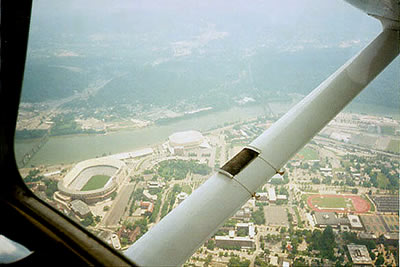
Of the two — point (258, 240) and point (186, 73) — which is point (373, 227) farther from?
point (186, 73)

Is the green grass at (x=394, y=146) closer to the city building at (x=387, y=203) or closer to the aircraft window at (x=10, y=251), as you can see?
the city building at (x=387, y=203)

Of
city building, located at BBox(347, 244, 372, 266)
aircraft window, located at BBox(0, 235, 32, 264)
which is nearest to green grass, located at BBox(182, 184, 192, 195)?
city building, located at BBox(347, 244, 372, 266)

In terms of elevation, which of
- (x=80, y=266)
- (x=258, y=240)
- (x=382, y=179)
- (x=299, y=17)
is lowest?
(x=80, y=266)

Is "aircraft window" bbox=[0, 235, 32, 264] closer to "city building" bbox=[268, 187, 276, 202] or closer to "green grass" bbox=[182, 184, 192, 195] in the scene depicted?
"green grass" bbox=[182, 184, 192, 195]

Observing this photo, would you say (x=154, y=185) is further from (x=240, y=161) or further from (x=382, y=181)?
(x=382, y=181)

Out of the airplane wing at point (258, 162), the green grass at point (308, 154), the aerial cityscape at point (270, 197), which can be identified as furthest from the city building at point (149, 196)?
the green grass at point (308, 154)

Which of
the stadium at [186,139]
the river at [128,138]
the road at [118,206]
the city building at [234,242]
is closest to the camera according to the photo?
the road at [118,206]

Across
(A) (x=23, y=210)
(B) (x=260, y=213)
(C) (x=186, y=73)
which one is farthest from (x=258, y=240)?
(C) (x=186, y=73)
